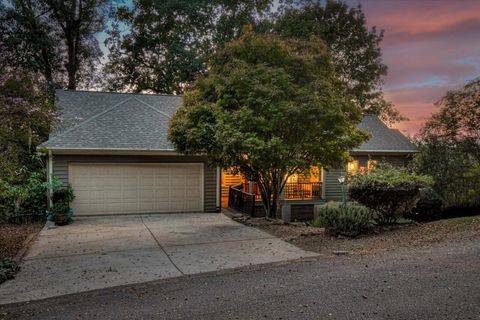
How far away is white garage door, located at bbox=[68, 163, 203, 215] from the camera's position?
12469mm

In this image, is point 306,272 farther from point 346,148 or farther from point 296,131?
point 346,148

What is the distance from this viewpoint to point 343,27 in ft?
86.5

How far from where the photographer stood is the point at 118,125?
1354 centimetres

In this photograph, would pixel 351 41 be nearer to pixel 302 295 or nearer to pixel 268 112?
pixel 268 112

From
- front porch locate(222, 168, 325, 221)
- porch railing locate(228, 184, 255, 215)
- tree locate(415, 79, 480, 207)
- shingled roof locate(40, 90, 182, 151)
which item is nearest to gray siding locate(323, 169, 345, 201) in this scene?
front porch locate(222, 168, 325, 221)

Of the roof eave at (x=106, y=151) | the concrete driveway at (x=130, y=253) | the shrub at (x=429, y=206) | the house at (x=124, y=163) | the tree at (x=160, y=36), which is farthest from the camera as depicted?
the tree at (x=160, y=36)

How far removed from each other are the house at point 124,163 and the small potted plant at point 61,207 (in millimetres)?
784

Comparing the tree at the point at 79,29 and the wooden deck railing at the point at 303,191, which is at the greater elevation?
the tree at the point at 79,29

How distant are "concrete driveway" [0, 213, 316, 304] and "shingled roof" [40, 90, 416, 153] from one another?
2.84 meters

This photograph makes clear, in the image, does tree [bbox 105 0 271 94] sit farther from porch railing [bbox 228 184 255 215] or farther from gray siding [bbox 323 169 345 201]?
gray siding [bbox 323 169 345 201]

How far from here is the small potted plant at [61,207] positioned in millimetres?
11031

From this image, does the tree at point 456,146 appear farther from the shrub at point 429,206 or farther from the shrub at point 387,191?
the shrub at point 387,191

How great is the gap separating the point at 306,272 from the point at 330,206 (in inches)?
144

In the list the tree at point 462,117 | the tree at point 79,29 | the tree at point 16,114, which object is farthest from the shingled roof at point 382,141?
the tree at point 79,29
